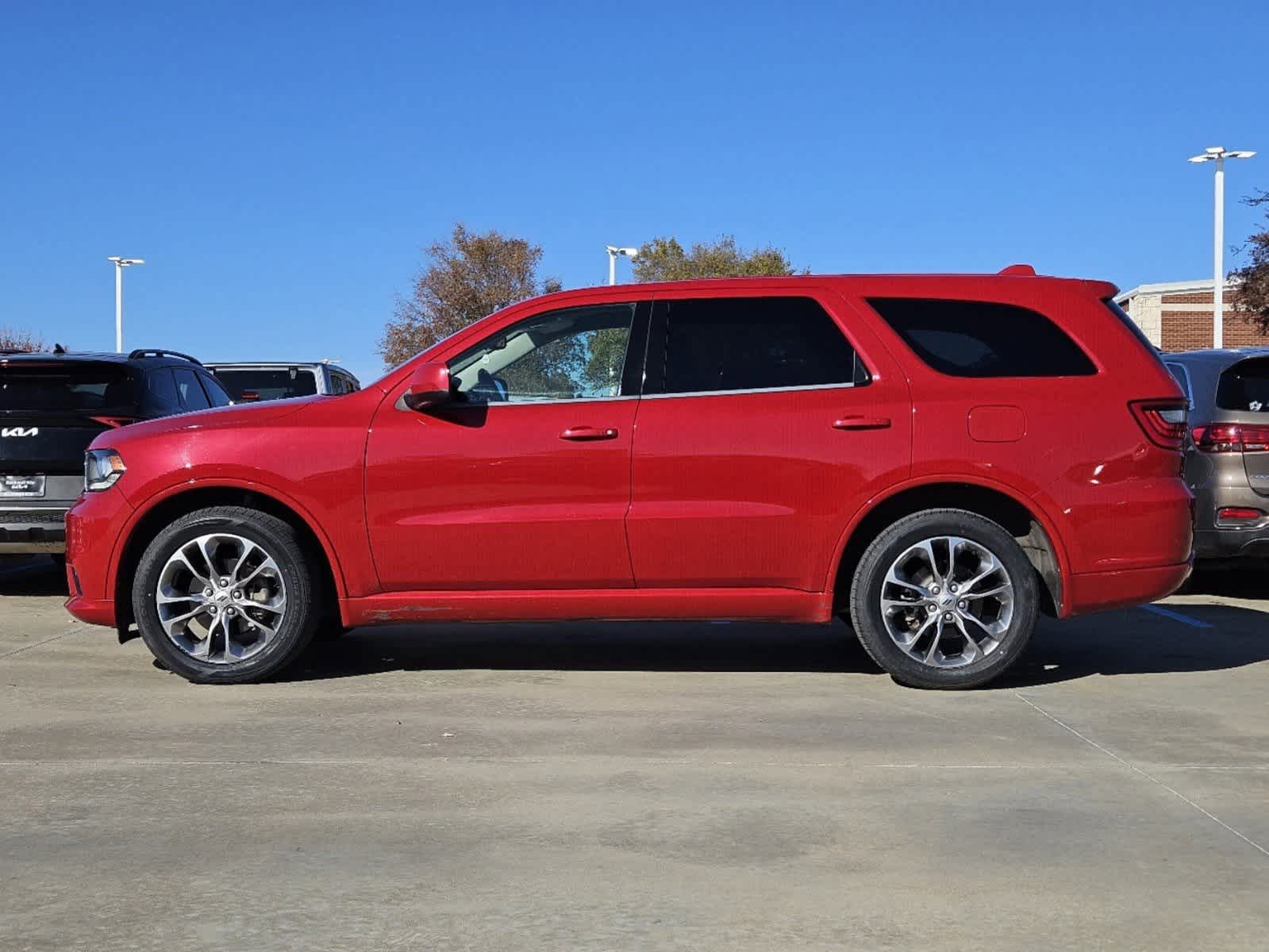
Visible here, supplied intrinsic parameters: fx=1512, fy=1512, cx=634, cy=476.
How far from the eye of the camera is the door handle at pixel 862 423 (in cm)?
657

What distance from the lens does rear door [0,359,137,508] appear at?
961 cm

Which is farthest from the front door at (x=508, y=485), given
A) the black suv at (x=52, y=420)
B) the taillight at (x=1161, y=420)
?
the black suv at (x=52, y=420)

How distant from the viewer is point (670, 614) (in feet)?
21.8

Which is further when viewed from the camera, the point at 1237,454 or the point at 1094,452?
the point at 1237,454

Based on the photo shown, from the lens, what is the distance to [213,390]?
1218cm

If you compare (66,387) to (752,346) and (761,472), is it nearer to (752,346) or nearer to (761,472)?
(752,346)

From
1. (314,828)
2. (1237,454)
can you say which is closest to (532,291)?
(1237,454)

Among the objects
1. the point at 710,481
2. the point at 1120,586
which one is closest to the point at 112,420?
the point at 710,481

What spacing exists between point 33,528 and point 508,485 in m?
4.34

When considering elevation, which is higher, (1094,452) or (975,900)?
(1094,452)

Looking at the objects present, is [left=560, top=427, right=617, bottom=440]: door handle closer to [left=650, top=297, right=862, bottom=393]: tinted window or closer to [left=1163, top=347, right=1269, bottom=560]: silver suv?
[left=650, top=297, right=862, bottom=393]: tinted window

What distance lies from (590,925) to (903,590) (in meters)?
3.32

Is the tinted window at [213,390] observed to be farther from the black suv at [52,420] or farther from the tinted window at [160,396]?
the black suv at [52,420]

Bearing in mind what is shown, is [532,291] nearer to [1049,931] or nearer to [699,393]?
[699,393]
